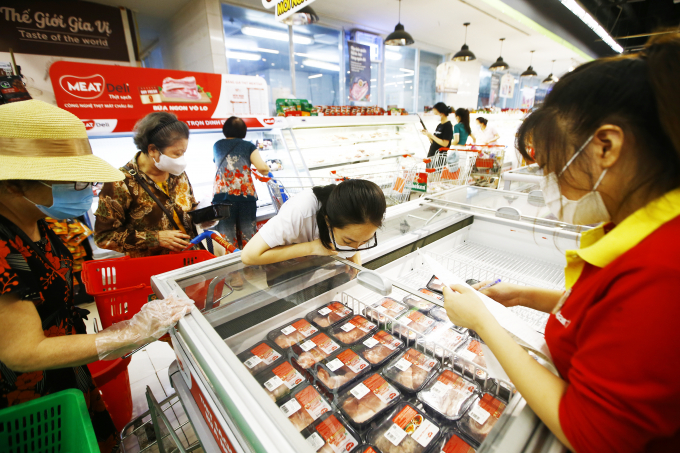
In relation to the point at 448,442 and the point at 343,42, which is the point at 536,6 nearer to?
the point at 343,42

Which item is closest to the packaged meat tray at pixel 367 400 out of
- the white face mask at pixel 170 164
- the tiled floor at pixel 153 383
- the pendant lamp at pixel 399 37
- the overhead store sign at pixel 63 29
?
the tiled floor at pixel 153 383

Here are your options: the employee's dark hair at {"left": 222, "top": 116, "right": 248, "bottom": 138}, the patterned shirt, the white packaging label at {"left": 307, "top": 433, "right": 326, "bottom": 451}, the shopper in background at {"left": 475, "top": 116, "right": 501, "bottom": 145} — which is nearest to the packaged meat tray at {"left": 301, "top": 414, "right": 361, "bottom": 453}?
the white packaging label at {"left": 307, "top": 433, "right": 326, "bottom": 451}

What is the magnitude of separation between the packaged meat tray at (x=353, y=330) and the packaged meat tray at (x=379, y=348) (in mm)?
27

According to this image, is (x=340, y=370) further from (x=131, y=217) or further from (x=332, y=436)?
(x=131, y=217)

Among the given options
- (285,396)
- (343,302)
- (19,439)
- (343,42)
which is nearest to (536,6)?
(343,42)

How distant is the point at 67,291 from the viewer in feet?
4.39

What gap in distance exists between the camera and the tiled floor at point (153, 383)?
2115 mm

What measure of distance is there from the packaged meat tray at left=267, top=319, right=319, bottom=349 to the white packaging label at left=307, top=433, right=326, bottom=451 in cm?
39

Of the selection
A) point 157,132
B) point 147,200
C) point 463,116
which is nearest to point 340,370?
point 147,200

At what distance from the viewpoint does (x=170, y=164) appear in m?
2.16

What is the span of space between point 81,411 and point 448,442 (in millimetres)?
1237

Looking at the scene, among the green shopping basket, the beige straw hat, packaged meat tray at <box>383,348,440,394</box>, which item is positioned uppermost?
the beige straw hat

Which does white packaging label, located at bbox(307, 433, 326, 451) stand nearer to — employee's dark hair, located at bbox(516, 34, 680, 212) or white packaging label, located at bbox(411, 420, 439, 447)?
white packaging label, located at bbox(411, 420, 439, 447)

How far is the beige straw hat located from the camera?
39.4 inches
